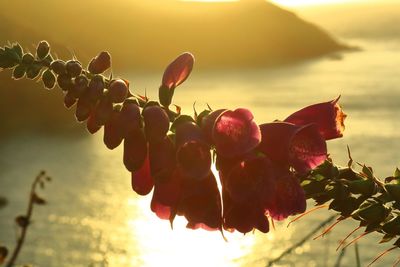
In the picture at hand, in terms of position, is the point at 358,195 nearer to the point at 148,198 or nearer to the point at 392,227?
the point at 392,227

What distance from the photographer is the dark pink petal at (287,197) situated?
2.49 feet

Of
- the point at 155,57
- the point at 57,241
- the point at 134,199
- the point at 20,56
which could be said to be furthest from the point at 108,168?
the point at 20,56

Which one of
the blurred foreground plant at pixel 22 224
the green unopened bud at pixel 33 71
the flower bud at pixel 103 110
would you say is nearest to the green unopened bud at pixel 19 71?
the green unopened bud at pixel 33 71

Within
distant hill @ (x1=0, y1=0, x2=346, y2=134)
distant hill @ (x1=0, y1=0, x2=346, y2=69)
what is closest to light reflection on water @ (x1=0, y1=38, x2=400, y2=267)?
distant hill @ (x1=0, y1=0, x2=346, y2=134)

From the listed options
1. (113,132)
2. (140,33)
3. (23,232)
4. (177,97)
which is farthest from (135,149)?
(140,33)

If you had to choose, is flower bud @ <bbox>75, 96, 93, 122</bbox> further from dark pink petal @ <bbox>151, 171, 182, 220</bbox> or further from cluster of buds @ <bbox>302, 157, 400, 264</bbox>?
cluster of buds @ <bbox>302, 157, 400, 264</bbox>

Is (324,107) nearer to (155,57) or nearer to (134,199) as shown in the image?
(134,199)

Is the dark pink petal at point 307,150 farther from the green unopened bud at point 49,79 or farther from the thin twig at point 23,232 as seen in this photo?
the thin twig at point 23,232

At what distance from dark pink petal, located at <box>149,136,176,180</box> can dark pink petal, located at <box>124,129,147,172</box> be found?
0.02 meters

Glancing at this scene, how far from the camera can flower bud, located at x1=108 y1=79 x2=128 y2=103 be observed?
2.57 ft

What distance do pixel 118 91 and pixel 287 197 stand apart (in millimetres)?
193

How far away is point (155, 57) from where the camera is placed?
1316 inches

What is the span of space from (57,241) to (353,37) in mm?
31734

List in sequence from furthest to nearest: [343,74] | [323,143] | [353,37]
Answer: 1. [353,37]
2. [343,74]
3. [323,143]
